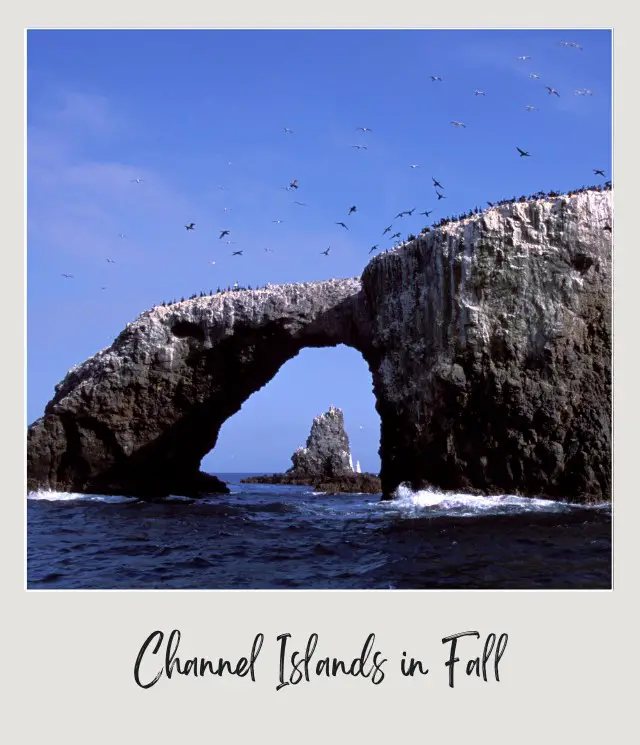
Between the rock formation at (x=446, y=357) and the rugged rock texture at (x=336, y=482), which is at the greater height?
the rock formation at (x=446, y=357)

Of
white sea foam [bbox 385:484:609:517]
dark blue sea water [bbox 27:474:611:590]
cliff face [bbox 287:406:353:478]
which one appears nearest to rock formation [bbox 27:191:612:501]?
white sea foam [bbox 385:484:609:517]

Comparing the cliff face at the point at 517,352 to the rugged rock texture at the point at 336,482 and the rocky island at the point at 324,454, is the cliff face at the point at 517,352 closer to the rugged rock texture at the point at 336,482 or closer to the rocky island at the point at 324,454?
the rugged rock texture at the point at 336,482

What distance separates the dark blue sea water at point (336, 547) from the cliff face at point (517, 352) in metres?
1.49

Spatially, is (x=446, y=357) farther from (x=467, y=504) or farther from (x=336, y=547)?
(x=336, y=547)

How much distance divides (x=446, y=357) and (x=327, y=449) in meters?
37.3

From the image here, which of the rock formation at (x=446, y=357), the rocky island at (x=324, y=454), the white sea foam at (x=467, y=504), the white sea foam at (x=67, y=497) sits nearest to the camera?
the white sea foam at (x=467, y=504)

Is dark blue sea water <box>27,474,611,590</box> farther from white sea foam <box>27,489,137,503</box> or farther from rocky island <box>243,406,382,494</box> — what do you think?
Answer: rocky island <box>243,406,382,494</box>

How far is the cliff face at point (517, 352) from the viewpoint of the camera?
2305 centimetres

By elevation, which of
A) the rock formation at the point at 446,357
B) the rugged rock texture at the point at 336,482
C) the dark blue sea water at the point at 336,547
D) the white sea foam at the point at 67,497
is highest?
the rock formation at the point at 446,357

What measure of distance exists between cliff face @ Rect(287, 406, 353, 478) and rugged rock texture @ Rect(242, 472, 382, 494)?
1164 millimetres

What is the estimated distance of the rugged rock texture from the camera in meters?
43.3

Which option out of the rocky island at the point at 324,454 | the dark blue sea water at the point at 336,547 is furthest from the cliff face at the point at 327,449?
the dark blue sea water at the point at 336,547

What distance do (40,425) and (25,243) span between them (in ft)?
76.7

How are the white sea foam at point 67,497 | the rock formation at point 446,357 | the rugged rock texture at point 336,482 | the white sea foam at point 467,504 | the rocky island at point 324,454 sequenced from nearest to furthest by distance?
the white sea foam at point 467,504
the rock formation at point 446,357
the white sea foam at point 67,497
the rugged rock texture at point 336,482
the rocky island at point 324,454
